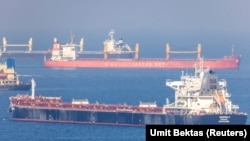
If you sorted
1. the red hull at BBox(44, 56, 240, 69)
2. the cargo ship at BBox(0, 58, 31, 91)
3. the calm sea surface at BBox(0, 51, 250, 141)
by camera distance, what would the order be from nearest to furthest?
the calm sea surface at BBox(0, 51, 250, 141) < the cargo ship at BBox(0, 58, 31, 91) < the red hull at BBox(44, 56, 240, 69)

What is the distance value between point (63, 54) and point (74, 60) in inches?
137

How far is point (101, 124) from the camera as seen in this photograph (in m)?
47.0

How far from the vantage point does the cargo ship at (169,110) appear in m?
43.9

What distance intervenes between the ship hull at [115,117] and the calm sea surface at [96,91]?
2.37ft

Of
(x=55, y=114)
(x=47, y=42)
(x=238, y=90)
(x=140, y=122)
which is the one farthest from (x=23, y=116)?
(x=47, y=42)

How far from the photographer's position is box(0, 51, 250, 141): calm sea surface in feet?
137

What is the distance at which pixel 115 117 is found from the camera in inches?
1843

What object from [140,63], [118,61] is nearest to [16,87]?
[140,63]

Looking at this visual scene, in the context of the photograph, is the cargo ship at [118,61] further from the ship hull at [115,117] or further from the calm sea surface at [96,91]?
the ship hull at [115,117]

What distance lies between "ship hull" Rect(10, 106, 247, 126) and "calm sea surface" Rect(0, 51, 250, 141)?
0.72 meters

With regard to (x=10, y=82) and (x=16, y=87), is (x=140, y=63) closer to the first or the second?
(x=10, y=82)

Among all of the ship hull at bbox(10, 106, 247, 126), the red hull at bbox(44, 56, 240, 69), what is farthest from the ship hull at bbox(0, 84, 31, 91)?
the red hull at bbox(44, 56, 240, 69)

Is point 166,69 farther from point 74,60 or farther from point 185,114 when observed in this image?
point 185,114

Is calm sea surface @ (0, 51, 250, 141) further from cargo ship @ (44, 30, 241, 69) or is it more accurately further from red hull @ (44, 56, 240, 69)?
cargo ship @ (44, 30, 241, 69)
